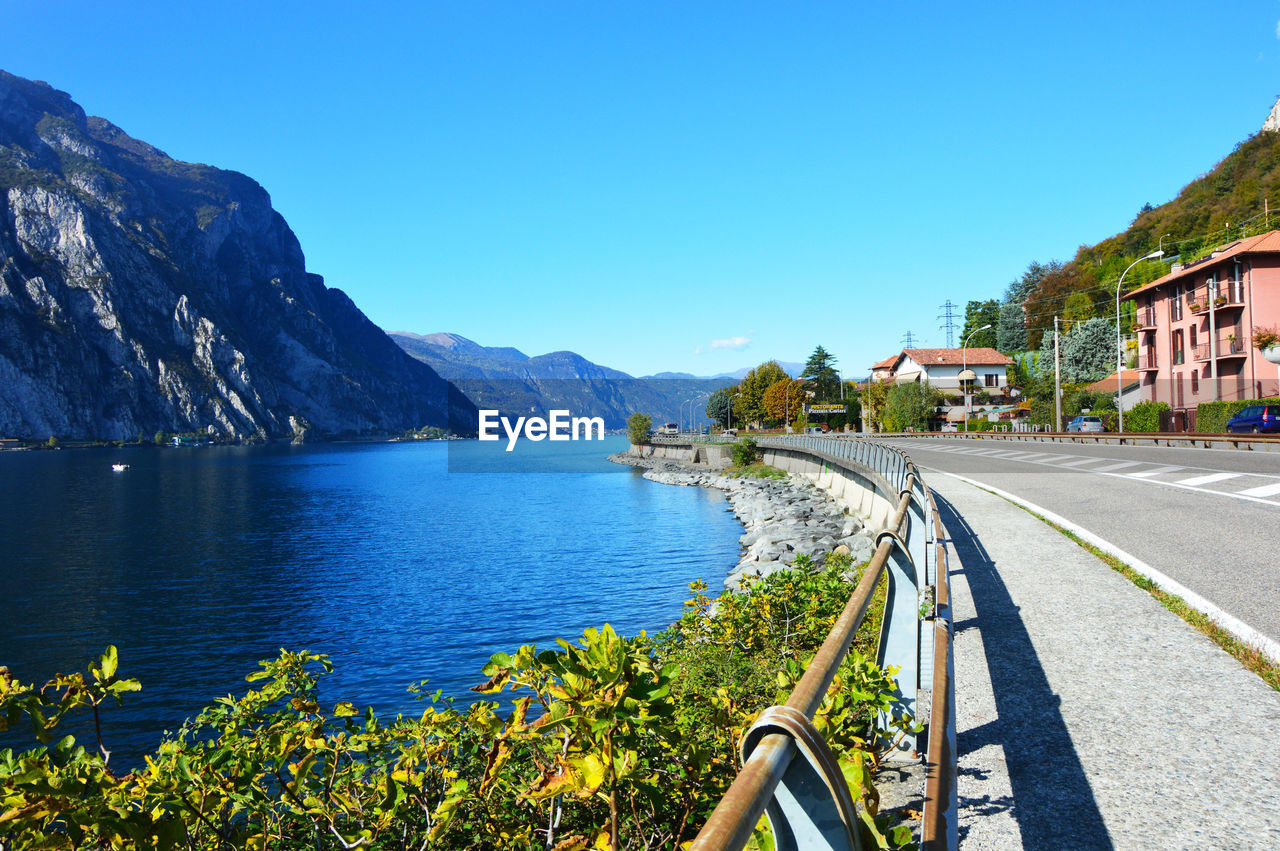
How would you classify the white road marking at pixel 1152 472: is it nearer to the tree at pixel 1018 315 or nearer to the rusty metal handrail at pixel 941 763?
the rusty metal handrail at pixel 941 763

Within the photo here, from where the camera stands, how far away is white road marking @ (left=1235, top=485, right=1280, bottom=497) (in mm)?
15266

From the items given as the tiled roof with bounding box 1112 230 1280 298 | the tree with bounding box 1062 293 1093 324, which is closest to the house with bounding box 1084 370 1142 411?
the tiled roof with bounding box 1112 230 1280 298

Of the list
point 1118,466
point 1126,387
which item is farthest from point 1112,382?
point 1118,466

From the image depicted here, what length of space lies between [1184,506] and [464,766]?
14.1m

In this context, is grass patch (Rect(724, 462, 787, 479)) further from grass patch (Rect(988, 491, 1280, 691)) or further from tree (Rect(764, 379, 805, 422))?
grass patch (Rect(988, 491, 1280, 691))

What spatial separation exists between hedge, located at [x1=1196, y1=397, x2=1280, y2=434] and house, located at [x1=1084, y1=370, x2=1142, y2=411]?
17.7 metres

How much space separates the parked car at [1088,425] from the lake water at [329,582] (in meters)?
26.3

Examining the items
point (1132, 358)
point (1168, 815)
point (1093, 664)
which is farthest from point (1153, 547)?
point (1132, 358)

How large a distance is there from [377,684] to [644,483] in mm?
60289

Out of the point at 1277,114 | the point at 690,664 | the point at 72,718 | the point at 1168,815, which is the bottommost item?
the point at 72,718

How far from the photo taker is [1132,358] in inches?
3169

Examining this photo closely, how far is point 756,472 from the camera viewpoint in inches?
2594

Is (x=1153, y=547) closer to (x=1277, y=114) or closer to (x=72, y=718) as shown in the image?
(x=72, y=718)

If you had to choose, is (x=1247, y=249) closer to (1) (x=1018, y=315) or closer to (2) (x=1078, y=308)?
(2) (x=1078, y=308)
